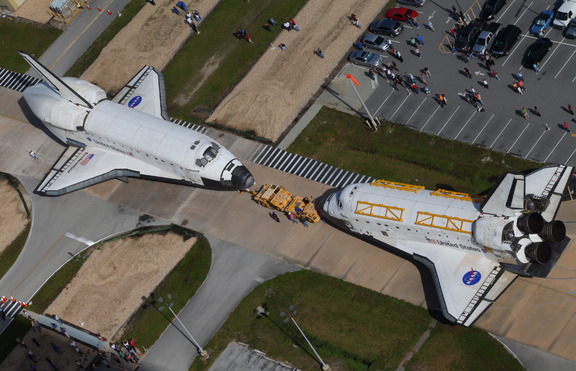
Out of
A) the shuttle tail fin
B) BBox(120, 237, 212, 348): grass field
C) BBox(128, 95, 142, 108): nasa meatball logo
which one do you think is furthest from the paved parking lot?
the shuttle tail fin

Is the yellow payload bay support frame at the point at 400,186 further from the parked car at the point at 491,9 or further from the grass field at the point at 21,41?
the grass field at the point at 21,41

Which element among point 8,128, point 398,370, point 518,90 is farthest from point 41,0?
point 398,370

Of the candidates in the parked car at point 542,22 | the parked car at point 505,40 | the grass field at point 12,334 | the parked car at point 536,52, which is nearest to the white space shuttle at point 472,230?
the parked car at point 536,52

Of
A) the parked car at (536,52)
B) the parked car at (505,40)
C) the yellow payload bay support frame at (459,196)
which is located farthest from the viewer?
the parked car at (505,40)

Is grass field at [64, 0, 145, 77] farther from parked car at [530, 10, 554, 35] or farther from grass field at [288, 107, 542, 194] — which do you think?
parked car at [530, 10, 554, 35]

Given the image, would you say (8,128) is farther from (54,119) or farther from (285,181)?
(285,181)
